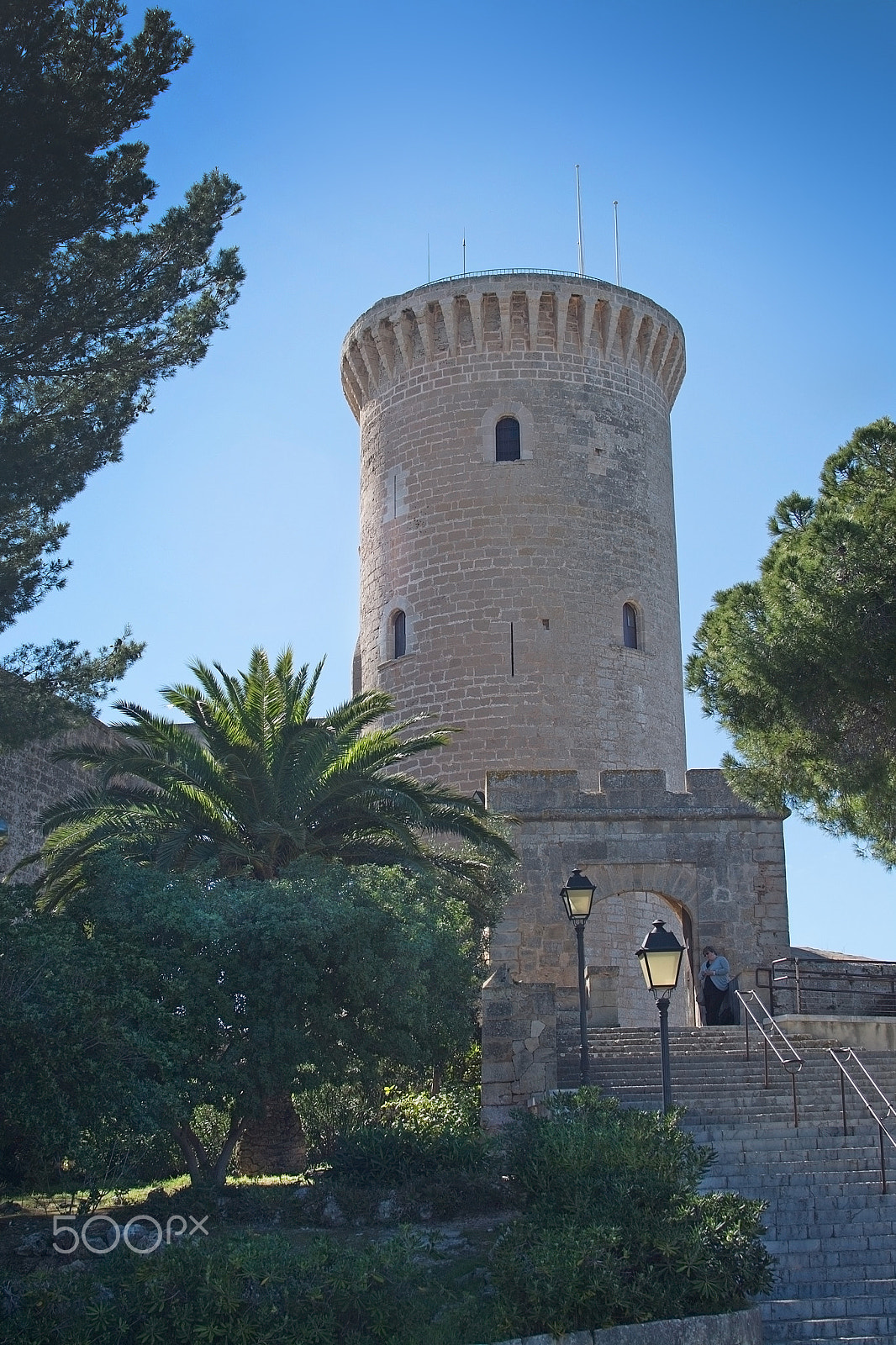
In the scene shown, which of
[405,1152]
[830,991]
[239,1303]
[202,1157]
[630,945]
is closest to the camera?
[239,1303]

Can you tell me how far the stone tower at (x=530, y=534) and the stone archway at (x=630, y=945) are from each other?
4 cm

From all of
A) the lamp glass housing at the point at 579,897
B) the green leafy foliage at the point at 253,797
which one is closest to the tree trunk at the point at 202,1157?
the green leafy foliage at the point at 253,797

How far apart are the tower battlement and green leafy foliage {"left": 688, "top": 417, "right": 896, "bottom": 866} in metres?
9.67

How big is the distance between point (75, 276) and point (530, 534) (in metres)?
11.5

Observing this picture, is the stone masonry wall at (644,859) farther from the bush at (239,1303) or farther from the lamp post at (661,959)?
the bush at (239,1303)

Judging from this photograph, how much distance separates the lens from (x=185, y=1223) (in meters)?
11.5

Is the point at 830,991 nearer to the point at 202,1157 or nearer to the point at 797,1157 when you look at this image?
the point at 797,1157

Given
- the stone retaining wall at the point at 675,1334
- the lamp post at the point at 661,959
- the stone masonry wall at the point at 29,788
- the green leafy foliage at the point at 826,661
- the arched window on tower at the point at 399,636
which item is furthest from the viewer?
the arched window on tower at the point at 399,636

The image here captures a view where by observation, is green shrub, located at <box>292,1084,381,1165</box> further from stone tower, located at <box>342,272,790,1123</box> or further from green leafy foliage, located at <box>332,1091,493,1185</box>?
stone tower, located at <box>342,272,790,1123</box>

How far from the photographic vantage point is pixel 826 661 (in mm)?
14641

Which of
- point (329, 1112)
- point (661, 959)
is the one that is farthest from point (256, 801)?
point (661, 959)

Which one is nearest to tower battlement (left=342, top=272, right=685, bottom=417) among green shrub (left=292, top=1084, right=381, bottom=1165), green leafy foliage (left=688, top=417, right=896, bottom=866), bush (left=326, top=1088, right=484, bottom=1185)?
green leafy foliage (left=688, top=417, right=896, bottom=866)

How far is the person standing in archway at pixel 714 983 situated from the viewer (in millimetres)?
17656

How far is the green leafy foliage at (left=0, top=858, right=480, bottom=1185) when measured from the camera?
11102mm
